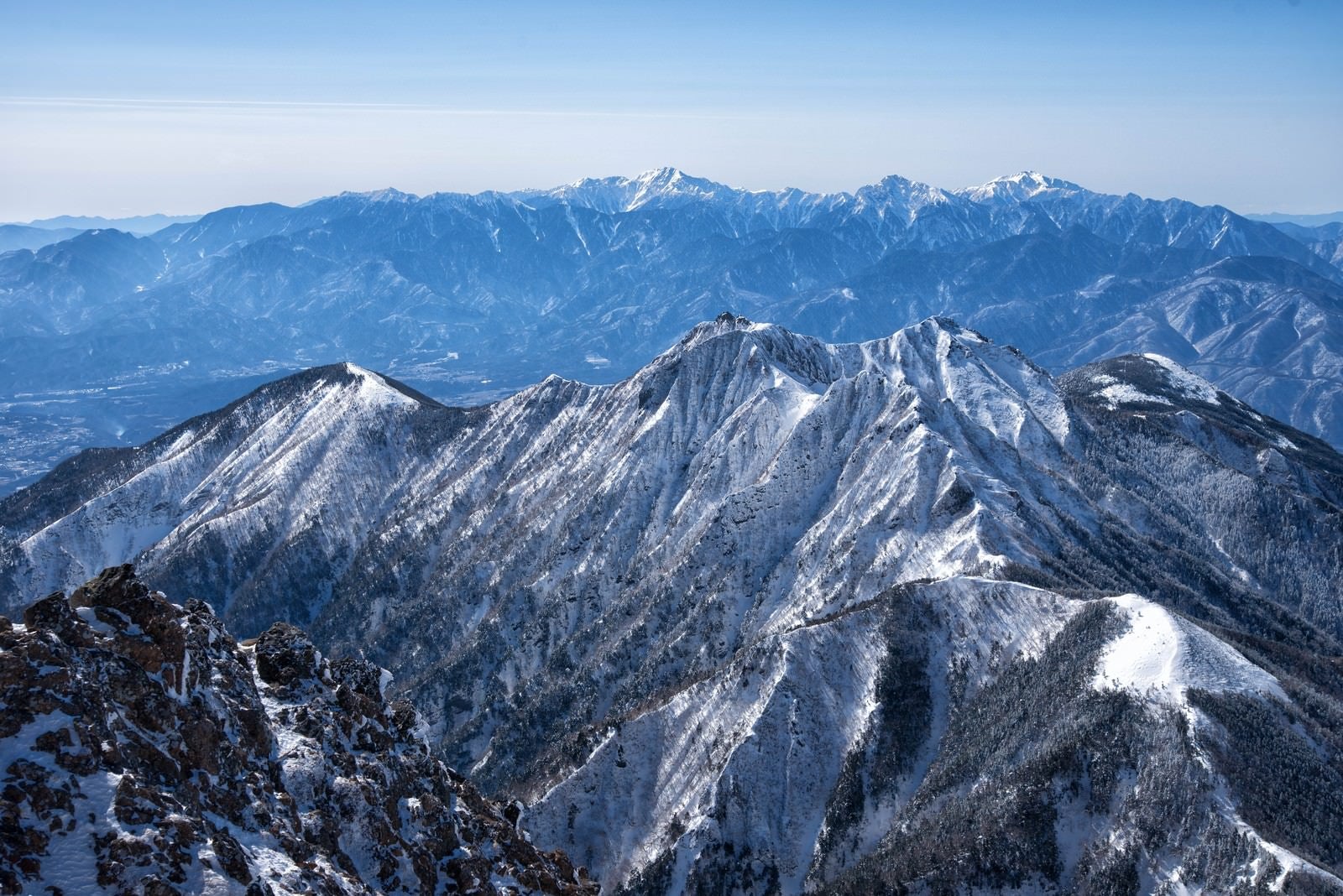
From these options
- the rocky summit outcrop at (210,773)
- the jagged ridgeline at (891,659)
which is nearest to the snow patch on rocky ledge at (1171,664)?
the jagged ridgeline at (891,659)

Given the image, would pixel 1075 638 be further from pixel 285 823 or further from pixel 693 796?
pixel 285 823

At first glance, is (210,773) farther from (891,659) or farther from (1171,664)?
(891,659)

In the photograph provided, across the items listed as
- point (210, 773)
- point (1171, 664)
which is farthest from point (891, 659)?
point (210, 773)

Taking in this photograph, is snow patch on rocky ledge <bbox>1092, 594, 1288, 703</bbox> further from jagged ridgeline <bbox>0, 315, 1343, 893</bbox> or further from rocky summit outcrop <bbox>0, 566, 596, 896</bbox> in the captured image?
rocky summit outcrop <bbox>0, 566, 596, 896</bbox>

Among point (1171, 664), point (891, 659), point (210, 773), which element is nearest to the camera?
point (210, 773)

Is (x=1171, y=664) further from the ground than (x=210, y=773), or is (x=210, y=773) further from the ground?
(x=210, y=773)
